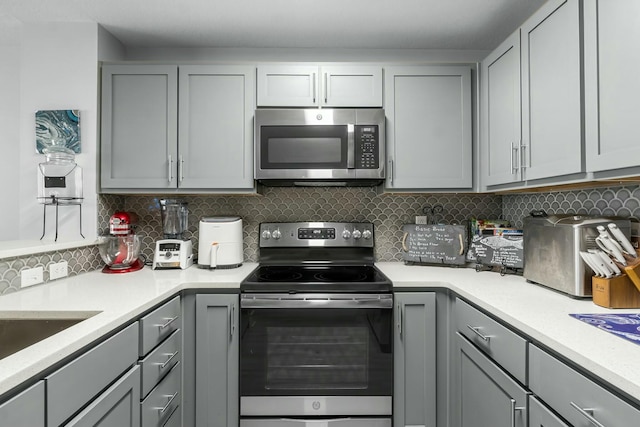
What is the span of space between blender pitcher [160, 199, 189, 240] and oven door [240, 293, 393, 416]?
797 millimetres

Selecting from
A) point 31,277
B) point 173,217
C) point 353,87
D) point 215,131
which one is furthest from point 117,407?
point 353,87

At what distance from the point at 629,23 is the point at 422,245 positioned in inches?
54.0

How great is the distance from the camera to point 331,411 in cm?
170

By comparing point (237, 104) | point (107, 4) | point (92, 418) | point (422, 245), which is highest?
point (107, 4)

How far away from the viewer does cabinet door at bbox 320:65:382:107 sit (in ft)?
6.68

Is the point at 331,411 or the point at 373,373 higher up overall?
the point at 373,373

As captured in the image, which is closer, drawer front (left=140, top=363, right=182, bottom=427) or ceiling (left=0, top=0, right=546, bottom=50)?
drawer front (left=140, top=363, right=182, bottom=427)

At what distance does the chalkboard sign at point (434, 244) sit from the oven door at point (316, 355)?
516mm

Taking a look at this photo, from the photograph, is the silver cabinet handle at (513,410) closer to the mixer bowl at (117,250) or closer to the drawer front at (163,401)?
the drawer front at (163,401)

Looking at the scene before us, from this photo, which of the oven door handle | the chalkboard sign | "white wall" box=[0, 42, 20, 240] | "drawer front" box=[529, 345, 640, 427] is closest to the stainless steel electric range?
the oven door handle

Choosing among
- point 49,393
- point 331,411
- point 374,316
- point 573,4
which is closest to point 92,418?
point 49,393

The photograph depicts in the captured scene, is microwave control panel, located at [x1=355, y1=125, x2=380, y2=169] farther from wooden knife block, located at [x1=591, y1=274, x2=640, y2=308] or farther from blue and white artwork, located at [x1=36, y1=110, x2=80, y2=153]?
blue and white artwork, located at [x1=36, y1=110, x2=80, y2=153]

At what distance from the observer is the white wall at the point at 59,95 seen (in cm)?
197

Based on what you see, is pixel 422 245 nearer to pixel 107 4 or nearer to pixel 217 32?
pixel 217 32
